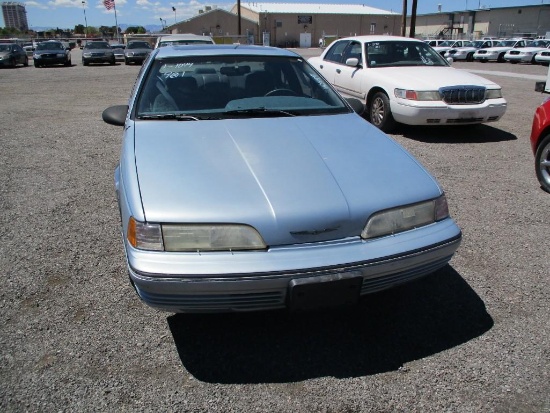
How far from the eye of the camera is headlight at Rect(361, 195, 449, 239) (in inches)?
92.8

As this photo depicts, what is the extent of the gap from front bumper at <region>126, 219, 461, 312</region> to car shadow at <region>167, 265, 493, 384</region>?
39cm

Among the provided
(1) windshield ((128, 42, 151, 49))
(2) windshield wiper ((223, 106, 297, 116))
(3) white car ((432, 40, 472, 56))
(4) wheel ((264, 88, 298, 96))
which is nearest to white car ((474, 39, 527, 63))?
(3) white car ((432, 40, 472, 56))

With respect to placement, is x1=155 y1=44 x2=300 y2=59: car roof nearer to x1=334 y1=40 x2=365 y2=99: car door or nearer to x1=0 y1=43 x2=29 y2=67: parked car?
x1=334 y1=40 x2=365 y2=99: car door

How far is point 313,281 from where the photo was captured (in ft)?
7.11

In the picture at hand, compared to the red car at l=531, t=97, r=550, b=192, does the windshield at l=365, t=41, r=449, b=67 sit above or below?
above

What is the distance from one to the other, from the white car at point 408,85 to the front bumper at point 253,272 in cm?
512

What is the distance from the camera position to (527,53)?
27.2 m

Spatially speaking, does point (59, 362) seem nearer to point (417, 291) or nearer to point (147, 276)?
point (147, 276)

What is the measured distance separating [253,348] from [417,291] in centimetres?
124

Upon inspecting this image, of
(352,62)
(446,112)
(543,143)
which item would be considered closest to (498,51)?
(352,62)

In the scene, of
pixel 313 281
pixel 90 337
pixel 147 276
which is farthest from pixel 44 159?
pixel 313 281

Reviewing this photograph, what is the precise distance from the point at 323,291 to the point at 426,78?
5918mm

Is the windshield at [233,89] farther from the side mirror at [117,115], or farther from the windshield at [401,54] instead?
the windshield at [401,54]

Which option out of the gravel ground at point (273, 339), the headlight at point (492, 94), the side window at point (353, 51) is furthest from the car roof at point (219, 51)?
the side window at point (353, 51)
